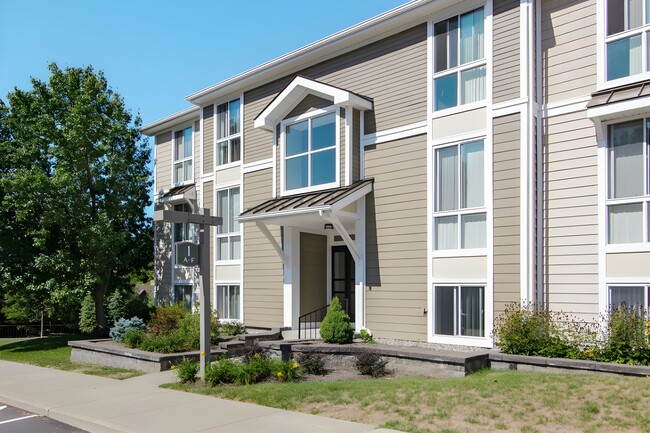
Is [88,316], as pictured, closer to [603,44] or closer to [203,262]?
[203,262]

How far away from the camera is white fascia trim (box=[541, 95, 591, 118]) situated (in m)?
12.3

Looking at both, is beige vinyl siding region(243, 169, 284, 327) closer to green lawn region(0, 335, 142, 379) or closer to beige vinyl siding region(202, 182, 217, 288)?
beige vinyl siding region(202, 182, 217, 288)

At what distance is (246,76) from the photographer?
19.2 metres

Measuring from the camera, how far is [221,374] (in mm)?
11688

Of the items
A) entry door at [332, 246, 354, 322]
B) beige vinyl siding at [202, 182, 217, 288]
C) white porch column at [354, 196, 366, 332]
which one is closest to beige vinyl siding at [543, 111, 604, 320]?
white porch column at [354, 196, 366, 332]

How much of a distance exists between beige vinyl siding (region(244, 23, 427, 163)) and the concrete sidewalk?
8159 mm

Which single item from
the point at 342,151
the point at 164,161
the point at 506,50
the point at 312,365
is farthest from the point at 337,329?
the point at 164,161

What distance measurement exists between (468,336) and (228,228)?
9.94 meters

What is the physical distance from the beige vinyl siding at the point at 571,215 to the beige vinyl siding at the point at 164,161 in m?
15.7

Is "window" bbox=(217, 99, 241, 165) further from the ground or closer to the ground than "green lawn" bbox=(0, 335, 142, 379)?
further from the ground

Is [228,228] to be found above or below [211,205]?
below

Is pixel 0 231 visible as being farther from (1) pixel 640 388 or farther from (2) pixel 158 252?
(1) pixel 640 388

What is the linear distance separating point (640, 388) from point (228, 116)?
50.3 feet

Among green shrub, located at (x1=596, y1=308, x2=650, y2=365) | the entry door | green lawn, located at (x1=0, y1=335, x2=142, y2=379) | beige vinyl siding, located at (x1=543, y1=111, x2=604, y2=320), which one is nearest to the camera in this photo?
green shrub, located at (x1=596, y1=308, x2=650, y2=365)
